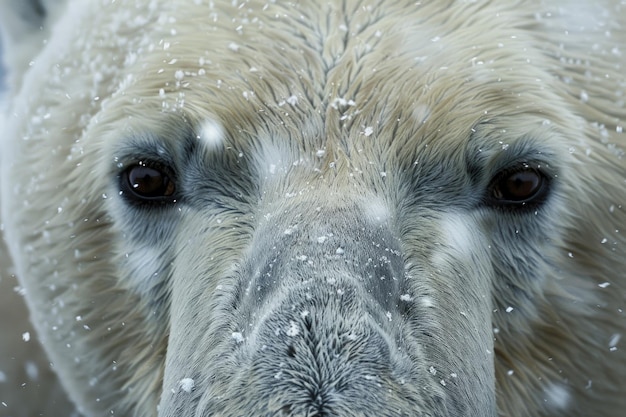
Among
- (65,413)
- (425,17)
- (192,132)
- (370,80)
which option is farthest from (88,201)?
(65,413)

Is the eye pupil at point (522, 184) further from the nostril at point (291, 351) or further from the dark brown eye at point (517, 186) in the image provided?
the nostril at point (291, 351)

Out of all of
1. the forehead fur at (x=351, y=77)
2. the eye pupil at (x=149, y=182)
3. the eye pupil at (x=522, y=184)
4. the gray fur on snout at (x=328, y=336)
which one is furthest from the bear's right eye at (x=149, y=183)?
the eye pupil at (x=522, y=184)

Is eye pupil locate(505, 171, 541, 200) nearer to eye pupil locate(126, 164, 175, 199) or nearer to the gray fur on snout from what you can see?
the gray fur on snout

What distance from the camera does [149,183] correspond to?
2.35 metres

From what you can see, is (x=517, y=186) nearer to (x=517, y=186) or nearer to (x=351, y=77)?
(x=517, y=186)

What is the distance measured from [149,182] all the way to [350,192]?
1.93ft

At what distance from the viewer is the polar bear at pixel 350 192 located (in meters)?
Result: 1.96

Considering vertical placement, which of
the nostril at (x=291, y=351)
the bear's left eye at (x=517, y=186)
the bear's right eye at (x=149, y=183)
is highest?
the bear's right eye at (x=149, y=183)

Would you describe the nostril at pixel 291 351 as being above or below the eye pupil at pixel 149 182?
below

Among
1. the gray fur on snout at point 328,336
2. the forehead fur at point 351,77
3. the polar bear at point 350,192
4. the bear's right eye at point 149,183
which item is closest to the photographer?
the gray fur on snout at point 328,336

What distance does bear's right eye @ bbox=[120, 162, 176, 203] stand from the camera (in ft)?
7.64

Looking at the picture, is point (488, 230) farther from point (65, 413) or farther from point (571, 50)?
point (65, 413)

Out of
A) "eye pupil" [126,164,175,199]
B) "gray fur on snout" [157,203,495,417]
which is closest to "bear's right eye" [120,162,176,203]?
"eye pupil" [126,164,175,199]

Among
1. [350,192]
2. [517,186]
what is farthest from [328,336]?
[517,186]
